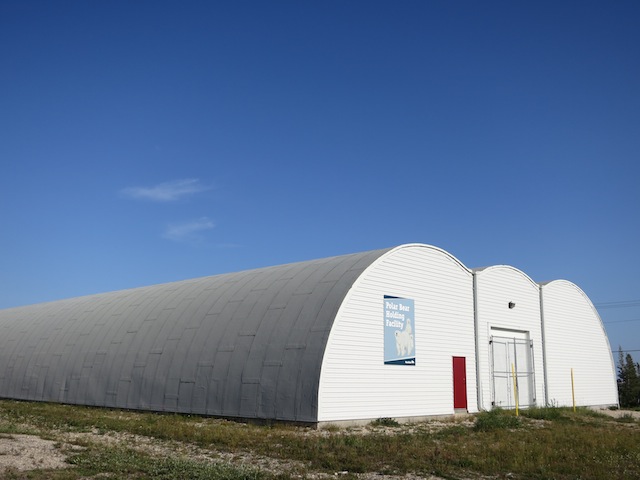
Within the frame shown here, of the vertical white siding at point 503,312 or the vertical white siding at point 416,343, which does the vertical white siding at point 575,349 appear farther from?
the vertical white siding at point 416,343

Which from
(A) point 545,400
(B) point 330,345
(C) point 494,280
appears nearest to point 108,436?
(B) point 330,345

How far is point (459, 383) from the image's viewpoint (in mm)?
27234

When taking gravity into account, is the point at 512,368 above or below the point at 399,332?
below

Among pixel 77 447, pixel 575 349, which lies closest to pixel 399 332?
pixel 77 447

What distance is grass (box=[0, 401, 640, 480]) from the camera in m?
13.4

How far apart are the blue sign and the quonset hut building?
0.06m

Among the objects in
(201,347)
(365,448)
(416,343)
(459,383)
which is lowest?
(365,448)

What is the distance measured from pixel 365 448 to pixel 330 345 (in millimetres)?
5457

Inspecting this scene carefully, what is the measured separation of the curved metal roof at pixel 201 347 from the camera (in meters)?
22.1

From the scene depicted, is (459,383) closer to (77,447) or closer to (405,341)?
(405,341)

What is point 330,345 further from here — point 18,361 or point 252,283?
point 18,361

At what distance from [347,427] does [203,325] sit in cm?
823

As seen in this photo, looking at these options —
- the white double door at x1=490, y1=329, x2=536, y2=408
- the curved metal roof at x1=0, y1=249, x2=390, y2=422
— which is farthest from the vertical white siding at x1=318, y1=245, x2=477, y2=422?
the white double door at x1=490, y1=329, x2=536, y2=408

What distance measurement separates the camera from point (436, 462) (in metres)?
14.7
